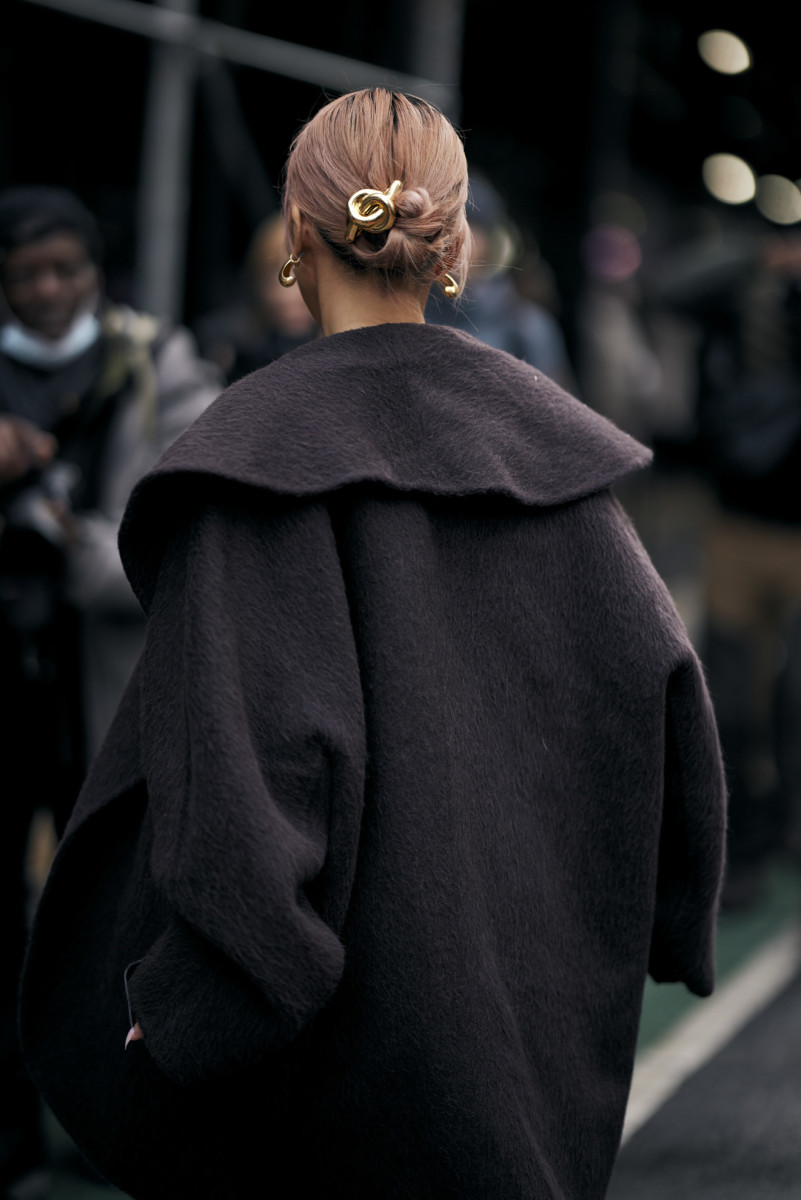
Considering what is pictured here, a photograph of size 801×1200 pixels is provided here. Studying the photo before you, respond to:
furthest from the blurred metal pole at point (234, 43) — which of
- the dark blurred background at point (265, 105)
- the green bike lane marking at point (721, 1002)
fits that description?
the green bike lane marking at point (721, 1002)

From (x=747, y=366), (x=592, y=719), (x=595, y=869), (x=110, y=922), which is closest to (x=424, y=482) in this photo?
(x=592, y=719)

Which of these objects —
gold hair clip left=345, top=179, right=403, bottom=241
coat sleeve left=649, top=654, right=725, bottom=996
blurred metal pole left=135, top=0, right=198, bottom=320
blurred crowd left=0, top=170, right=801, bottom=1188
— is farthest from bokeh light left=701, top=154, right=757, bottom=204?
gold hair clip left=345, top=179, right=403, bottom=241

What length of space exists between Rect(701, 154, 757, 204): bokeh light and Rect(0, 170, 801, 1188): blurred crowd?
30.6 ft

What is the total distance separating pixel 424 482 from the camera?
165 cm

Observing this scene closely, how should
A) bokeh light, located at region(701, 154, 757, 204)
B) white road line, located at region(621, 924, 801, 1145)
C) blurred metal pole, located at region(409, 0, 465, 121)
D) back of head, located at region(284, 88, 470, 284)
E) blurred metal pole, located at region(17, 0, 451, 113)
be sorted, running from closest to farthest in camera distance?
back of head, located at region(284, 88, 470, 284), white road line, located at region(621, 924, 801, 1145), blurred metal pole, located at region(17, 0, 451, 113), blurred metal pole, located at region(409, 0, 465, 121), bokeh light, located at region(701, 154, 757, 204)

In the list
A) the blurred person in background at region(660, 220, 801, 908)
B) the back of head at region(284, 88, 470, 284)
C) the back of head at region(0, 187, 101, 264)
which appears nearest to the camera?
the back of head at region(284, 88, 470, 284)

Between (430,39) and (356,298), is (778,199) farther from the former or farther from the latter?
(356,298)

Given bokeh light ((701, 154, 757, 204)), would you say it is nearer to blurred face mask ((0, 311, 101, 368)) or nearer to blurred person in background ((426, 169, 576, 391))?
blurred person in background ((426, 169, 576, 391))

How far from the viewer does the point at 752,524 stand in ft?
15.4

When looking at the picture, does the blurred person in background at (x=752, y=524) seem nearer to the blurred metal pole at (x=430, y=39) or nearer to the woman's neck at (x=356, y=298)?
the woman's neck at (x=356, y=298)

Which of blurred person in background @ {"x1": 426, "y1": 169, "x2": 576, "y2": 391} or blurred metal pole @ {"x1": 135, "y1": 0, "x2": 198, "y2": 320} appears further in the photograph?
blurred metal pole @ {"x1": 135, "y1": 0, "x2": 198, "y2": 320}

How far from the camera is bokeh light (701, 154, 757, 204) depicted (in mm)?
16438

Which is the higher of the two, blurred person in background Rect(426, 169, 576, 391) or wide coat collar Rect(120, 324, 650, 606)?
wide coat collar Rect(120, 324, 650, 606)

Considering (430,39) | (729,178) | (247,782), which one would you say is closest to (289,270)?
(247,782)
